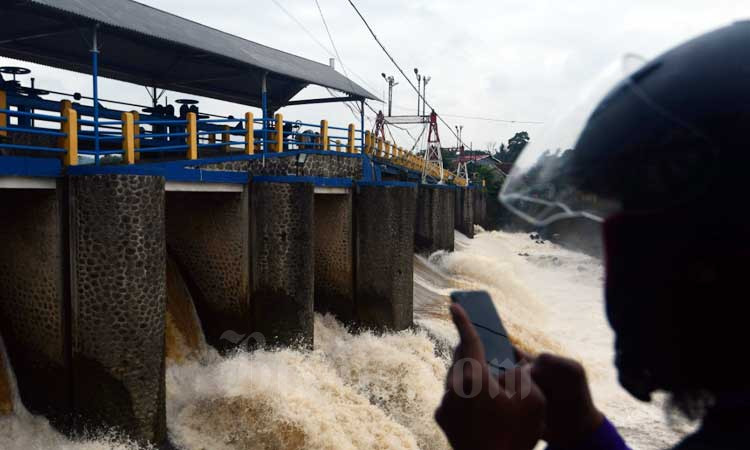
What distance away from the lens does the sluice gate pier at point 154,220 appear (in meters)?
6.96

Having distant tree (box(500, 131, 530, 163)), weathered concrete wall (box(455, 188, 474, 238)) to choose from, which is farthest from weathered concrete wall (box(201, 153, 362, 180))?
weathered concrete wall (box(455, 188, 474, 238))

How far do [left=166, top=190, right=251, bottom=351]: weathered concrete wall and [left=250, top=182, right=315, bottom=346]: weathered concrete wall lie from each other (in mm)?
183

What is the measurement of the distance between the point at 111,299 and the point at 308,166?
253 inches

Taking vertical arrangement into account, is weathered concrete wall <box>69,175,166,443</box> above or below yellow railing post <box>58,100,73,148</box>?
below

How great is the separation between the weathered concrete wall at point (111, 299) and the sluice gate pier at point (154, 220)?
2 centimetres

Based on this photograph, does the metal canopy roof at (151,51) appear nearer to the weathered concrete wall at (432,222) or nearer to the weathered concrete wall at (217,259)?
the weathered concrete wall at (217,259)

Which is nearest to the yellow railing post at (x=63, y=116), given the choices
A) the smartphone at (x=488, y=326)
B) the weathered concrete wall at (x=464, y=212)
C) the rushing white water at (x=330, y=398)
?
the rushing white water at (x=330, y=398)

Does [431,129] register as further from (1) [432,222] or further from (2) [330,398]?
(2) [330,398]

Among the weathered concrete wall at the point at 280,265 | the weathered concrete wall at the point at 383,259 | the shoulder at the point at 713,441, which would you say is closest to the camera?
the shoulder at the point at 713,441

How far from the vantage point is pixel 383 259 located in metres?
13.1

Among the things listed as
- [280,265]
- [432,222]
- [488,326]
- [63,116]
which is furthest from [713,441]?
[432,222]

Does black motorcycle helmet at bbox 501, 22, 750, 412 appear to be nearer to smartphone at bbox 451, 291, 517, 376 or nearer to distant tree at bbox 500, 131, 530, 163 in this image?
smartphone at bbox 451, 291, 517, 376

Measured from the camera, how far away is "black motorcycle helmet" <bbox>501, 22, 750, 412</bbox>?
2.60ft

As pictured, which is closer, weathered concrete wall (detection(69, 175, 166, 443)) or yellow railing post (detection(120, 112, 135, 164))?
weathered concrete wall (detection(69, 175, 166, 443))
